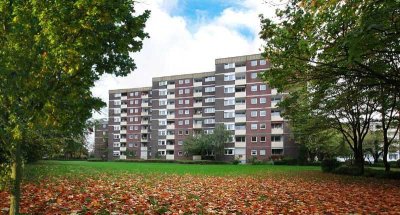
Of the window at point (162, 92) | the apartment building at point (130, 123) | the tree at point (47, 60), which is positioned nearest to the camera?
the tree at point (47, 60)

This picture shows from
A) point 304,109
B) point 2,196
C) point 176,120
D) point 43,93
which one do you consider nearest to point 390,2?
point 43,93

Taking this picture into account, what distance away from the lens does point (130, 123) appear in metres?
105

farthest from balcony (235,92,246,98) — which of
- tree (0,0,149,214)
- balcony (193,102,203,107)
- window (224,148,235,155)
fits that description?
tree (0,0,149,214)

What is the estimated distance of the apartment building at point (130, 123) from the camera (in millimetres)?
100875

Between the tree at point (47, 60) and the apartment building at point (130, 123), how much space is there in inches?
3681

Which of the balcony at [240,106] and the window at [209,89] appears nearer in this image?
the balcony at [240,106]

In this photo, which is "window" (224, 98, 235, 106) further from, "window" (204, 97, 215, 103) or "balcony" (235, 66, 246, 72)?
"window" (204, 97, 215, 103)

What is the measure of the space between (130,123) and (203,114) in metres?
30.2

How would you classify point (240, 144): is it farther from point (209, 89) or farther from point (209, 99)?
point (209, 89)

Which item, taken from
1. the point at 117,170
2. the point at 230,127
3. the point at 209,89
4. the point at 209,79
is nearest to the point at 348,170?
the point at 117,170

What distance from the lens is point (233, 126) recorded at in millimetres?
74000

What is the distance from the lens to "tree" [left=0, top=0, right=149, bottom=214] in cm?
424

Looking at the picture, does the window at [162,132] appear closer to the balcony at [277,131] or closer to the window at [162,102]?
the window at [162,102]

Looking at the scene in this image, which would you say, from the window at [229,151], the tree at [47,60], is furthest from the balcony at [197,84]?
the tree at [47,60]
